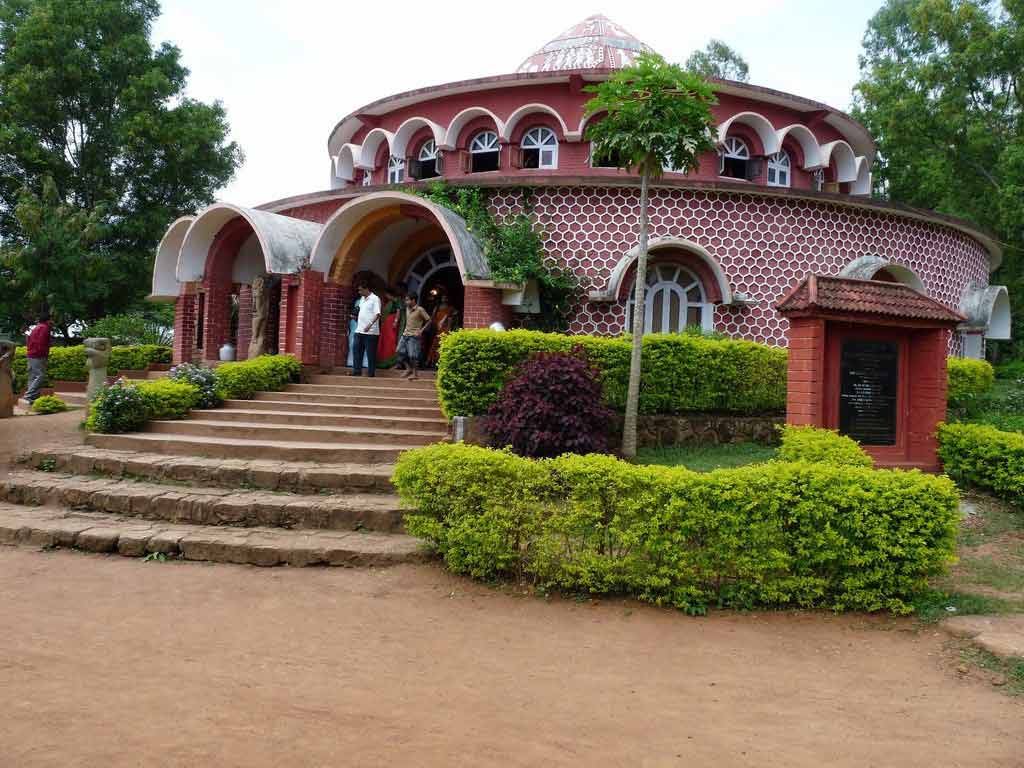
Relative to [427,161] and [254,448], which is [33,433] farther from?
[427,161]

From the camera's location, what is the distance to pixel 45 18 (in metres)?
24.4

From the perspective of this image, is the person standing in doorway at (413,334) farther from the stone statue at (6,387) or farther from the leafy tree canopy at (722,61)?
the leafy tree canopy at (722,61)

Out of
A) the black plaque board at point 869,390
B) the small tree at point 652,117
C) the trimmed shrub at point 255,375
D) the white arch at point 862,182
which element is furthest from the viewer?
the white arch at point 862,182

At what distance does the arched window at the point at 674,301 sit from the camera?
13.9 meters

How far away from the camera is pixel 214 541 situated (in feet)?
21.2

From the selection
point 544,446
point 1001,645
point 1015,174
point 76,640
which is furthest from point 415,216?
point 1015,174

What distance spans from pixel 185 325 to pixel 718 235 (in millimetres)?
10983

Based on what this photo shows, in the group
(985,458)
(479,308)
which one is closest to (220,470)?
(479,308)

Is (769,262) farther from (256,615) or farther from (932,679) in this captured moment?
(256,615)

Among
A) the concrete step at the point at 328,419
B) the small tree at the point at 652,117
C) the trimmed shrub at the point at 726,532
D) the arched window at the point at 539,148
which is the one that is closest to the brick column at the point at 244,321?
the concrete step at the point at 328,419

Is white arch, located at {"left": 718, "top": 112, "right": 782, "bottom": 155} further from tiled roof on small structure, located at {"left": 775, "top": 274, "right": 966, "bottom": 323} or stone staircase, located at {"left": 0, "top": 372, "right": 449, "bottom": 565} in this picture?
stone staircase, located at {"left": 0, "top": 372, "right": 449, "bottom": 565}

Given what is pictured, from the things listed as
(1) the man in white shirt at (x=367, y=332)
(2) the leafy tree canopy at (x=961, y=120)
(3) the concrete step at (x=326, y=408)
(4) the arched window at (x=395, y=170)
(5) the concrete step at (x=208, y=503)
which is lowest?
(5) the concrete step at (x=208, y=503)

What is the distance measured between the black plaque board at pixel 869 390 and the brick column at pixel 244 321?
12812 millimetres

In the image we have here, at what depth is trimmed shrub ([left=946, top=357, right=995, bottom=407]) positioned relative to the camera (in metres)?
11.4
